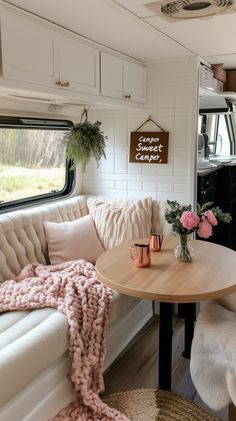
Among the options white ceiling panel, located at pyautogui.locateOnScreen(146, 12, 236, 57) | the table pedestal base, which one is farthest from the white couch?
white ceiling panel, located at pyautogui.locateOnScreen(146, 12, 236, 57)

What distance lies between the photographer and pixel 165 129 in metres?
3.39

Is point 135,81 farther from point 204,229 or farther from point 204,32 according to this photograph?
point 204,229

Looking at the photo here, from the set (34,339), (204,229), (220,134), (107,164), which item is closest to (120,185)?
(107,164)

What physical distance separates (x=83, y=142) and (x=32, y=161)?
45 centimetres

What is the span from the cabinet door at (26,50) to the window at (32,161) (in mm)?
659

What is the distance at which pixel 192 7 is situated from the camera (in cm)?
189

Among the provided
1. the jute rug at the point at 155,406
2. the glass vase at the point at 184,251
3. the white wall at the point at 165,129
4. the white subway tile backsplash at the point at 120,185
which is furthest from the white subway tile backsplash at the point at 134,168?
the jute rug at the point at 155,406

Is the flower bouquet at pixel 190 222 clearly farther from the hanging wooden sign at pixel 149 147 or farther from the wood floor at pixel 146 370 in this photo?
the hanging wooden sign at pixel 149 147

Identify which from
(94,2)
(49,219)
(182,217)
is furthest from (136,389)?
(94,2)

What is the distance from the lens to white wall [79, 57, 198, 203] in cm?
328

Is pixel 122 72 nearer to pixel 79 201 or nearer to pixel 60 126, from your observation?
pixel 60 126

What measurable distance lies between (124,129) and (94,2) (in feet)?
5.39

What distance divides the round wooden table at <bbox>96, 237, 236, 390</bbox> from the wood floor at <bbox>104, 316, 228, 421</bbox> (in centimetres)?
17

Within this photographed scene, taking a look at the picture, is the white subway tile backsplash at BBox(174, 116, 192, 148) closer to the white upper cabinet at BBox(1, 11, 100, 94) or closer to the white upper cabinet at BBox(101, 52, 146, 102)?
the white upper cabinet at BBox(101, 52, 146, 102)
